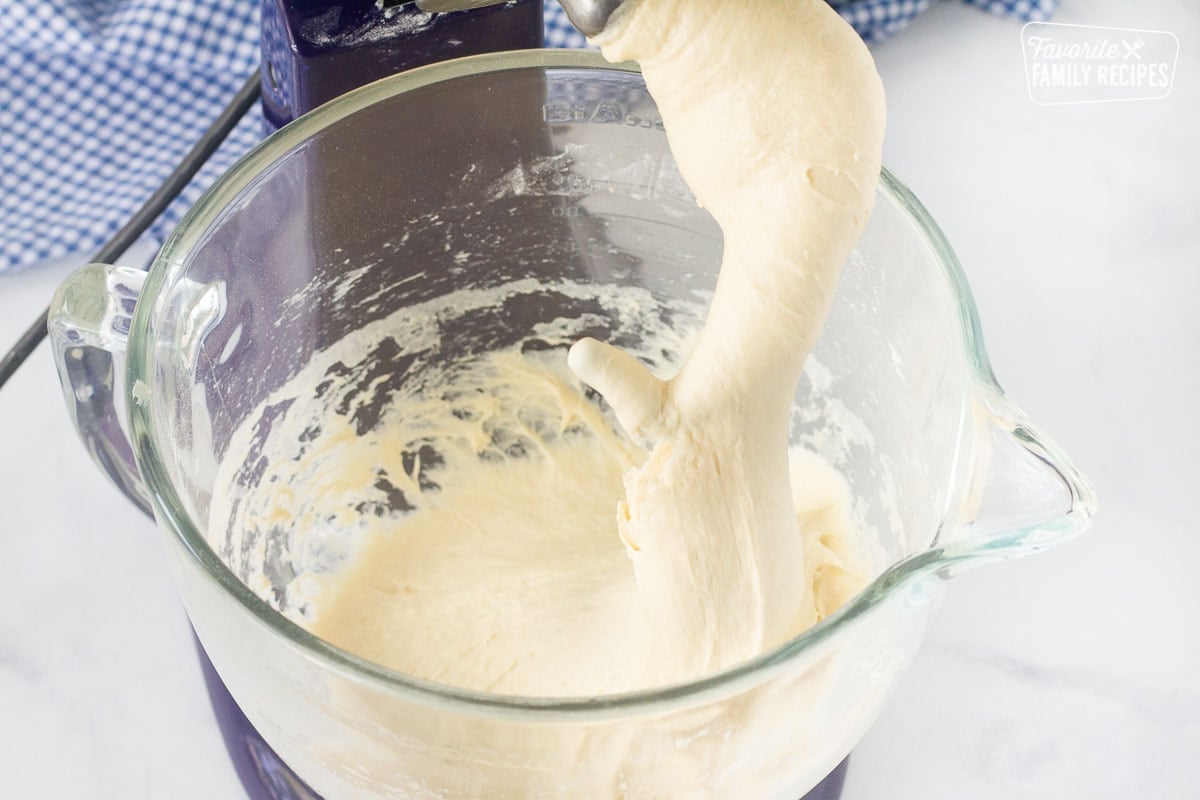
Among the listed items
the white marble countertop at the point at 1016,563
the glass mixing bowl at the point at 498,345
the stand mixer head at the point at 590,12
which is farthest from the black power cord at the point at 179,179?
the stand mixer head at the point at 590,12

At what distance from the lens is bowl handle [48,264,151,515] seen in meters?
0.54

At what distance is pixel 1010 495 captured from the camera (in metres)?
0.48

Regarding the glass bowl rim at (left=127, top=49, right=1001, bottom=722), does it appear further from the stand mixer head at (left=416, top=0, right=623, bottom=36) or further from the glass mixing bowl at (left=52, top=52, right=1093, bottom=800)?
the stand mixer head at (left=416, top=0, right=623, bottom=36)

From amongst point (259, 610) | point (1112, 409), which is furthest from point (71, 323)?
point (1112, 409)

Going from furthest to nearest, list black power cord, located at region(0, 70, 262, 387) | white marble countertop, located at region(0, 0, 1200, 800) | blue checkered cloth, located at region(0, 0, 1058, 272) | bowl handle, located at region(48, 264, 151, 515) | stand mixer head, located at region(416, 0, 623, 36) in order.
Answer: blue checkered cloth, located at region(0, 0, 1058, 272)
black power cord, located at region(0, 70, 262, 387)
white marble countertop, located at region(0, 0, 1200, 800)
bowl handle, located at region(48, 264, 151, 515)
stand mixer head, located at region(416, 0, 623, 36)

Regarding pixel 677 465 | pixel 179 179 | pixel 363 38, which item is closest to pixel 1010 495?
pixel 677 465

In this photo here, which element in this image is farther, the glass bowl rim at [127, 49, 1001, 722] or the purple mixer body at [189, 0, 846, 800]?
the purple mixer body at [189, 0, 846, 800]

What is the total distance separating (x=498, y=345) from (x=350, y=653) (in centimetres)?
29

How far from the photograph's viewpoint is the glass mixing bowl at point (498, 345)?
44 centimetres

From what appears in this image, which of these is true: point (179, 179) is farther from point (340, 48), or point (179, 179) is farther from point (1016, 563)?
point (1016, 563)

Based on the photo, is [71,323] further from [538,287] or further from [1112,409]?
[1112,409]
